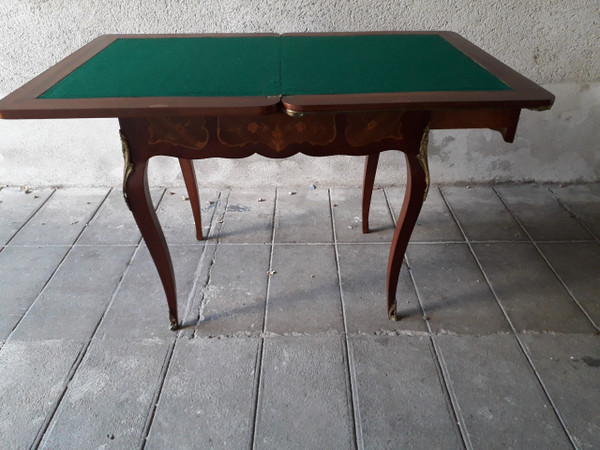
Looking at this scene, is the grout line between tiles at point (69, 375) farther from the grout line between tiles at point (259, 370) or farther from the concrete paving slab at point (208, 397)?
the grout line between tiles at point (259, 370)

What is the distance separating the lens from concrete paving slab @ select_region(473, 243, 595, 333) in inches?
73.1

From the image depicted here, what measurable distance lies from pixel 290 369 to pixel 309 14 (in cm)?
176

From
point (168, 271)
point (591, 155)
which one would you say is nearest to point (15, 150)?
point (168, 271)

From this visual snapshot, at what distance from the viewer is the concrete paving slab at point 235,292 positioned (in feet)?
6.13

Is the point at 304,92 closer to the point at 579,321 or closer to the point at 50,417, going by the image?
the point at 50,417

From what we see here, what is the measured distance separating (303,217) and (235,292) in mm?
697

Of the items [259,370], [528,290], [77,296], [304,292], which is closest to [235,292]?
[304,292]

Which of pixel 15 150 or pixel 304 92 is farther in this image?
pixel 15 150

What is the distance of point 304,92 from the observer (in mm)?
1349

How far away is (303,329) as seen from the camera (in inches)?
72.6

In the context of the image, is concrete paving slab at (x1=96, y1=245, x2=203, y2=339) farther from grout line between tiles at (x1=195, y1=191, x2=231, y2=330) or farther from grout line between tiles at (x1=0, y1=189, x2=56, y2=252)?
grout line between tiles at (x1=0, y1=189, x2=56, y2=252)

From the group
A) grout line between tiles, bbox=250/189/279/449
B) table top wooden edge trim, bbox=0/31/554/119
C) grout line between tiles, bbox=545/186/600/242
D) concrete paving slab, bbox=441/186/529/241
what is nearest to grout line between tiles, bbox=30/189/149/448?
grout line between tiles, bbox=250/189/279/449

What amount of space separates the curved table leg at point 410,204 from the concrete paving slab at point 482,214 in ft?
2.53

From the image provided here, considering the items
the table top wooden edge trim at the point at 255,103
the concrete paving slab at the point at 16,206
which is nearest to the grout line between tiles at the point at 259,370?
the table top wooden edge trim at the point at 255,103
